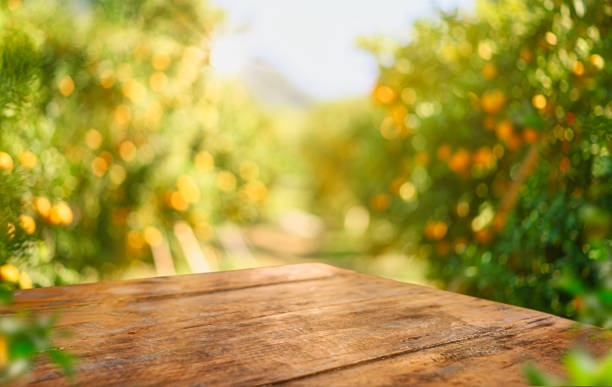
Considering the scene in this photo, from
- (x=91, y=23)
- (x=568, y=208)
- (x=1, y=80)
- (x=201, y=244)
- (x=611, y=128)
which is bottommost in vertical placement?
(x=201, y=244)

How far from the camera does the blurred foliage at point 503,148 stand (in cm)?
183

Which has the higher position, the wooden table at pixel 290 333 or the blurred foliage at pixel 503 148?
the blurred foliage at pixel 503 148

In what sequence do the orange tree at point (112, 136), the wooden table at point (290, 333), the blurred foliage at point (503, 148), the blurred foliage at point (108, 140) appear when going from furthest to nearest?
the orange tree at point (112, 136), the blurred foliage at point (108, 140), the blurred foliage at point (503, 148), the wooden table at point (290, 333)

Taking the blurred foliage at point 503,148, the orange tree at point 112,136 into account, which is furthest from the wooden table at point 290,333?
the orange tree at point 112,136

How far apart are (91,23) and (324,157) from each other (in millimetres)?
8980

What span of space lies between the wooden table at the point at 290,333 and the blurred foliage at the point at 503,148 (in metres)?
0.32

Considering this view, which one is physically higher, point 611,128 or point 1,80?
point 1,80

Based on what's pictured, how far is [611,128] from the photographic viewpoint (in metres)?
1.64

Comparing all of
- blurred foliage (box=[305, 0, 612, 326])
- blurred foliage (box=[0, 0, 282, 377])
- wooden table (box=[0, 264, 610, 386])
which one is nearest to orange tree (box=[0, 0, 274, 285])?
blurred foliage (box=[0, 0, 282, 377])

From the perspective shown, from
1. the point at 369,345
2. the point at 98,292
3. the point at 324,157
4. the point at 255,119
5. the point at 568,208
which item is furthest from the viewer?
the point at 324,157

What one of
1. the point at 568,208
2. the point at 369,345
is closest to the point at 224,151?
the point at 568,208

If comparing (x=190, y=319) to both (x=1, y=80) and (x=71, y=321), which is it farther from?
(x=1, y=80)

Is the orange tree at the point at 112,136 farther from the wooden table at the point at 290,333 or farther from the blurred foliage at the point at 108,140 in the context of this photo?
the wooden table at the point at 290,333

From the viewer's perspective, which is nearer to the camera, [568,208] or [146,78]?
[568,208]
